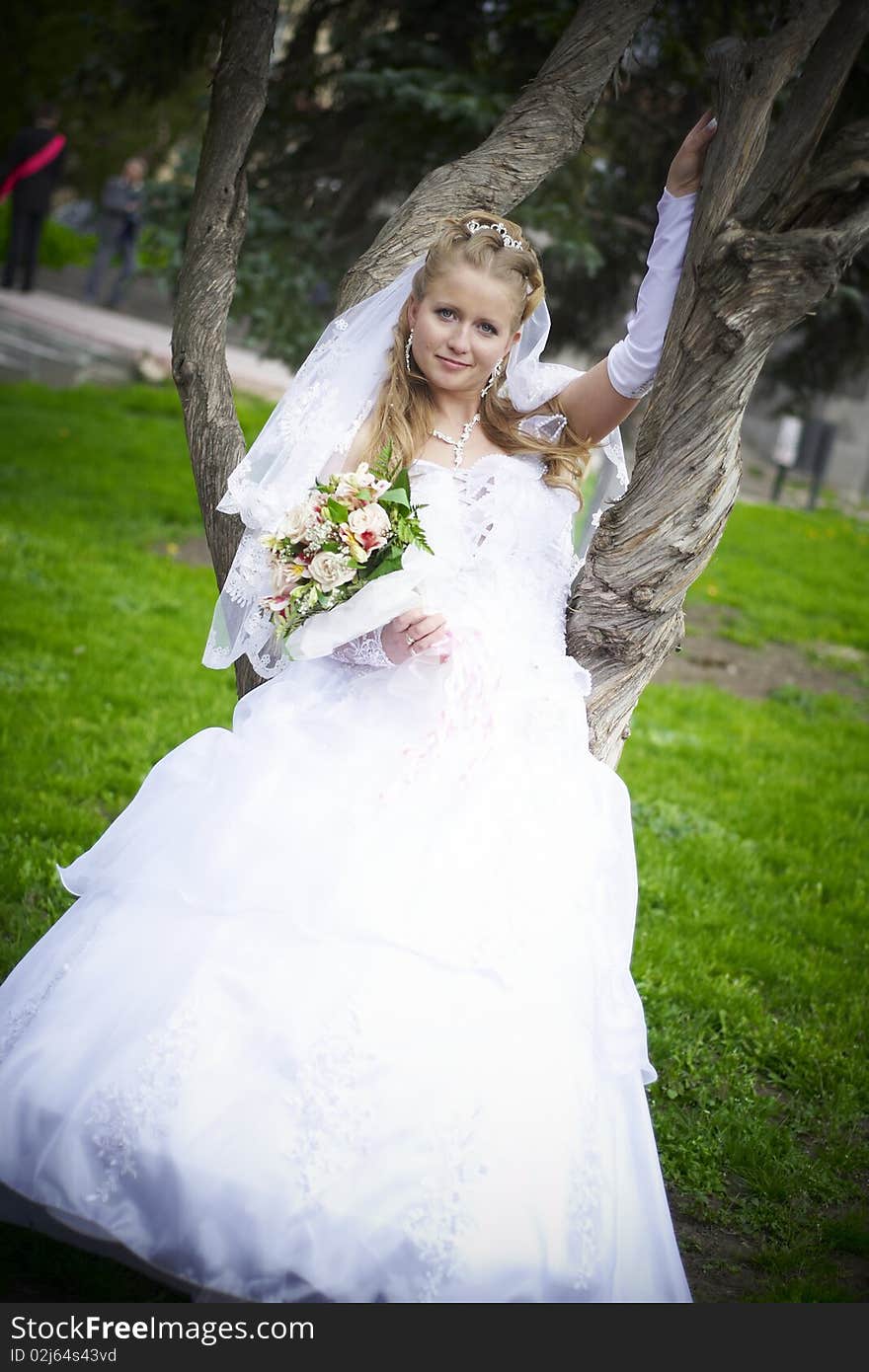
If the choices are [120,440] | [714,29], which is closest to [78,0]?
[120,440]

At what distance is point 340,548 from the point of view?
2752 mm

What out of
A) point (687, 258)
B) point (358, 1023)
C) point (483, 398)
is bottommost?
point (358, 1023)

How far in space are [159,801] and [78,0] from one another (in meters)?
18.9

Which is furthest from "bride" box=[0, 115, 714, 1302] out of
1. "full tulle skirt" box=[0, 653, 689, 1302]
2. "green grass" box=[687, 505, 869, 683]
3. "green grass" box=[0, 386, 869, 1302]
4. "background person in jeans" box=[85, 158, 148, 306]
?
"background person in jeans" box=[85, 158, 148, 306]

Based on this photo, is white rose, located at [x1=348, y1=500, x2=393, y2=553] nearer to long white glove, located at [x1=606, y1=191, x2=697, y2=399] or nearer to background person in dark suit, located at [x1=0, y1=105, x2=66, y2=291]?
long white glove, located at [x1=606, y1=191, x2=697, y2=399]

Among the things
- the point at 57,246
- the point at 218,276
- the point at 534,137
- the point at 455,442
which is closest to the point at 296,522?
the point at 455,442

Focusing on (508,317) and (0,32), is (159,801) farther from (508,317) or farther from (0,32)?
(0,32)

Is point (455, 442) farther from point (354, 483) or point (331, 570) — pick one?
point (331, 570)

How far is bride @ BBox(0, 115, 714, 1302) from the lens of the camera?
2.30m

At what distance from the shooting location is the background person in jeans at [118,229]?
16.8 m

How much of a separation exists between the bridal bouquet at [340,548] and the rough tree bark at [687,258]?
2.03 feet

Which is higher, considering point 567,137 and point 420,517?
point 567,137

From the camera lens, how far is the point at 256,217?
24.7 ft

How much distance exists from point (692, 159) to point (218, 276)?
1.46m
